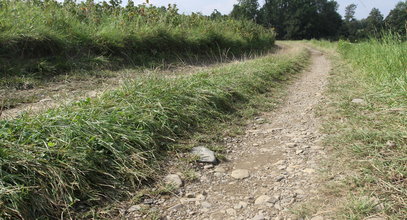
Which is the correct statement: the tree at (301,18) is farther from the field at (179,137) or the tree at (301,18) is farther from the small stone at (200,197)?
the small stone at (200,197)

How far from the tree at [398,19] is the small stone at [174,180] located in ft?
13.2

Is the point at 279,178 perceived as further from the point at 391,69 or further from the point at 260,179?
the point at 391,69

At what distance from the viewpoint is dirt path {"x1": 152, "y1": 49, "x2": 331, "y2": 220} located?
6.11 feet

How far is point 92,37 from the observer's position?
6.05m

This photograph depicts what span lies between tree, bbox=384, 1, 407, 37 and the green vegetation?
3.13 metres

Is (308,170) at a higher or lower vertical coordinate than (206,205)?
higher

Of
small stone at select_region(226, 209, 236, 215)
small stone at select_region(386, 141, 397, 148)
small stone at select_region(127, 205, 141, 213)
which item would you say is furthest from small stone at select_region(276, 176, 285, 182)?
small stone at select_region(127, 205, 141, 213)

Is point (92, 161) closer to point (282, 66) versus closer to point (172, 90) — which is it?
point (172, 90)

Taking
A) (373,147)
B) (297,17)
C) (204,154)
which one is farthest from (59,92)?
(297,17)

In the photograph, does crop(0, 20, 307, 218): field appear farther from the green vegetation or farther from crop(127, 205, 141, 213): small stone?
crop(127, 205, 141, 213): small stone

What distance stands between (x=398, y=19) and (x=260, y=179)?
4.17 m

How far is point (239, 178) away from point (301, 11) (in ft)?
187

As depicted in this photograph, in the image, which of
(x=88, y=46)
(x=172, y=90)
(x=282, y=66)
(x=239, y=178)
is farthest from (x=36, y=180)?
(x=282, y=66)

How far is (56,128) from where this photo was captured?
222cm
